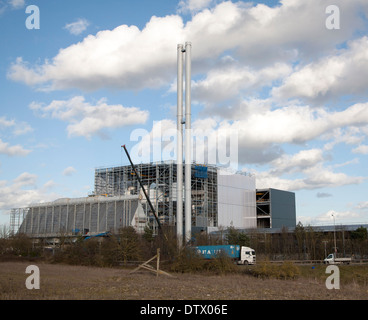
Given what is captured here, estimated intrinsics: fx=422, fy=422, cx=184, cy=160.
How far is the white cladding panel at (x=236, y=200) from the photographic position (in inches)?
3750

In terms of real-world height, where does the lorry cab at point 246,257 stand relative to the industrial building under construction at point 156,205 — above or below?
below

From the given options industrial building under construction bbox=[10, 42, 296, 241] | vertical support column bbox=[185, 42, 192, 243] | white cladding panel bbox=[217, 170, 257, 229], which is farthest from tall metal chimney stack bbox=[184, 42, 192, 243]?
white cladding panel bbox=[217, 170, 257, 229]

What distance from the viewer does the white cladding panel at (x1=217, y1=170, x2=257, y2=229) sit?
95.2 m

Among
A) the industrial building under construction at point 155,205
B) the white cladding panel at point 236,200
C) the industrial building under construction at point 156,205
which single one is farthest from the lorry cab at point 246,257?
the white cladding panel at point 236,200

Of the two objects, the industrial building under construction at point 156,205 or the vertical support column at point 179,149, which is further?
the industrial building under construction at point 156,205

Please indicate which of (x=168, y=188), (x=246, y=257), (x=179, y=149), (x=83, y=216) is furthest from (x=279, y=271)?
(x=83, y=216)

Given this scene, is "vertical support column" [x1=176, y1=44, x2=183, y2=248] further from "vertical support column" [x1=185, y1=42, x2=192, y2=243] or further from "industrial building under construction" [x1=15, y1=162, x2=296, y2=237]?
"industrial building under construction" [x1=15, y1=162, x2=296, y2=237]

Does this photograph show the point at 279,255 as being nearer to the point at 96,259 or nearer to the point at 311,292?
the point at 96,259

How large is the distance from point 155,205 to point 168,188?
472cm

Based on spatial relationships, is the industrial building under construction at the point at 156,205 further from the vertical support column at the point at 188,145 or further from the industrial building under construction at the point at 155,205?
the vertical support column at the point at 188,145

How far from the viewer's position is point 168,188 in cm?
9075

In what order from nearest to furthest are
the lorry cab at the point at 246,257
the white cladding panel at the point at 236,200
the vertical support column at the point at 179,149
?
the lorry cab at the point at 246,257 → the vertical support column at the point at 179,149 → the white cladding panel at the point at 236,200

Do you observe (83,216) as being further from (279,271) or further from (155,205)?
(279,271)
